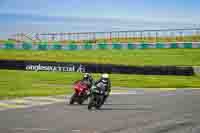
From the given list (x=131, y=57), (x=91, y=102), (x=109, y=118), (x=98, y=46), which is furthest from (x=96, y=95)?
(x=98, y=46)

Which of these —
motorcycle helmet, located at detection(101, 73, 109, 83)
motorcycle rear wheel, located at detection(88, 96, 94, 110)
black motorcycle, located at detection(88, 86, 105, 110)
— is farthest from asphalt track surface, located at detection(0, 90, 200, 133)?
motorcycle helmet, located at detection(101, 73, 109, 83)

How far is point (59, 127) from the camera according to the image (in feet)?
46.3

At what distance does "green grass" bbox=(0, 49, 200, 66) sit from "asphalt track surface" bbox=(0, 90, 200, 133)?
3377 cm

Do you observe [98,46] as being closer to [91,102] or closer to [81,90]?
[81,90]

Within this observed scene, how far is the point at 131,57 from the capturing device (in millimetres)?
60375

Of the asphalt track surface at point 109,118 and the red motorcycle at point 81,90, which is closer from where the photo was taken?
the asphalt track surface at point 109,118

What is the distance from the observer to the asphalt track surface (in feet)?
45.3

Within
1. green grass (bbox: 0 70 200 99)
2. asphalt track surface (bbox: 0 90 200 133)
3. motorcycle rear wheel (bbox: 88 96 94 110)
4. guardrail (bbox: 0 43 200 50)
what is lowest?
green grass (bbox: 0 70 200 99)

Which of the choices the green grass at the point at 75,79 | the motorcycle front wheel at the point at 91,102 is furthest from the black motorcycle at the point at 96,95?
the green grass at the point at 75,79

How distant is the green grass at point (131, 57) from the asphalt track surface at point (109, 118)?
33772 mm

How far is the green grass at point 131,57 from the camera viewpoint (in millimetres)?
56556

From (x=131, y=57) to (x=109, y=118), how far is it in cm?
4404

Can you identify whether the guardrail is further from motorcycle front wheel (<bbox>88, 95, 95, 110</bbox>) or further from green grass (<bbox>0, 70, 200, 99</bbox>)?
motorcycle front wheel (<bbox>88, 95, 95, 110</bbox>)

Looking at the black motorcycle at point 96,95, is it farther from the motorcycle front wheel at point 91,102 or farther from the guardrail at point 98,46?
the guardrail at point 98,46
